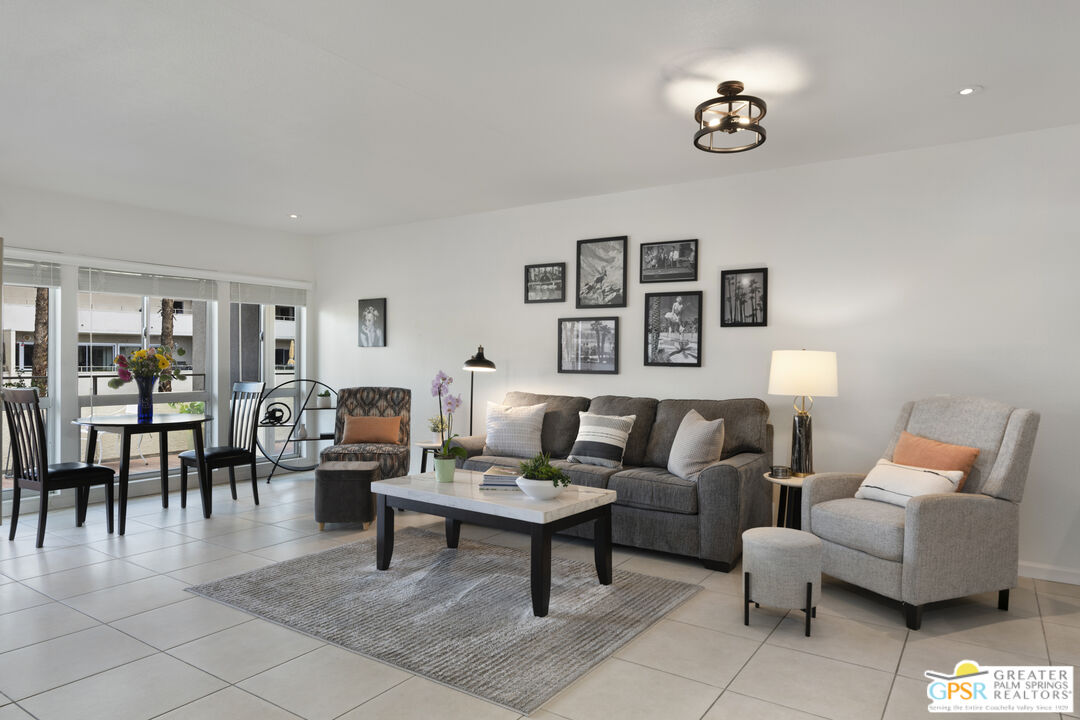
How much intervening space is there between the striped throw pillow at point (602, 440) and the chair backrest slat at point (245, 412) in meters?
2.93

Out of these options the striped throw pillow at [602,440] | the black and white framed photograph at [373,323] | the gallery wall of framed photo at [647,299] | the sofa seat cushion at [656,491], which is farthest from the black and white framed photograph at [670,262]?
the black and white framed photograph at [373,323]

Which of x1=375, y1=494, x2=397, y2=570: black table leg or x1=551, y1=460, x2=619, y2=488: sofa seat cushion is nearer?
x1=375, y1=494, x2=397, y2=570: black table leg

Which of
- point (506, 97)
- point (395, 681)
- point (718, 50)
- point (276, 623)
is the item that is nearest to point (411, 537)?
point (276, 623)

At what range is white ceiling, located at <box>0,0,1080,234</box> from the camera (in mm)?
2543

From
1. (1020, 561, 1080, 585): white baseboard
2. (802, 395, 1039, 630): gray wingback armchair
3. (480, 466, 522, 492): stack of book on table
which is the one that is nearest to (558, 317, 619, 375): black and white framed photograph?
(480, 466, 522, 492): stack of book on table

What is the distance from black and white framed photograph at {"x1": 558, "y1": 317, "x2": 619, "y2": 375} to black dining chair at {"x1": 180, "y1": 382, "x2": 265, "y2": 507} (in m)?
2.68

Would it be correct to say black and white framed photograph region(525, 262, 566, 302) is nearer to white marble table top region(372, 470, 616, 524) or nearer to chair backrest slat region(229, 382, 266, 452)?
white marble table top region(372, 470, 616, 524)

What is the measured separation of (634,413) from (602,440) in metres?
0.38

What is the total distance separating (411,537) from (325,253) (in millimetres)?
3807

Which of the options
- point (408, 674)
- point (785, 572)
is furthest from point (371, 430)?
point (785, 572)

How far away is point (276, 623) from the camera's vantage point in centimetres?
304

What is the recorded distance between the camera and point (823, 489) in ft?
11.8

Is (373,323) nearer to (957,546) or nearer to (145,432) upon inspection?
(145,432)

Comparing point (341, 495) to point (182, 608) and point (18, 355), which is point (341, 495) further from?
point (18, 355)
